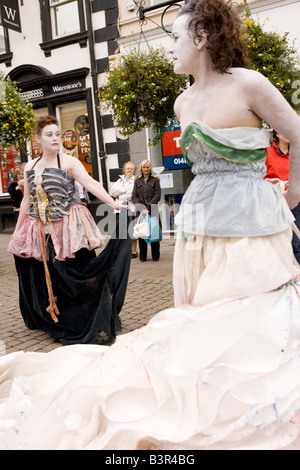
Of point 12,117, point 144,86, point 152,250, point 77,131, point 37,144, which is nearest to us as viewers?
point 144,86

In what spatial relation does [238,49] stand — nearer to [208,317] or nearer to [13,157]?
[208,317]

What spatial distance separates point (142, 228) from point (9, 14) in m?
6.77

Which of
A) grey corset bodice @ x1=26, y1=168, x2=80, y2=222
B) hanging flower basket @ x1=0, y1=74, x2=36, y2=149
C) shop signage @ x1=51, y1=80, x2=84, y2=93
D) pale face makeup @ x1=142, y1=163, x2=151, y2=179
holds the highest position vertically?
shop signage @ x1=51, y1=80, x2=84, y2=93

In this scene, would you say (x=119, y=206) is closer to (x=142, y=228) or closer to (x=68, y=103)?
(x=142, y=228)

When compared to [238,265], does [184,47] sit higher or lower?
higher

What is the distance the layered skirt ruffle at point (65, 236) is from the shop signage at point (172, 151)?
22.3ft

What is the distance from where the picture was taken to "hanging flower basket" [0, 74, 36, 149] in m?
8.14

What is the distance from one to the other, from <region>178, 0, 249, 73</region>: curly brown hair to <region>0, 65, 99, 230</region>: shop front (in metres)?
9.81

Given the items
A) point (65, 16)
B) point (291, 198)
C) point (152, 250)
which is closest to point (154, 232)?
point (152, 250)

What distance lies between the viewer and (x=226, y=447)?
157cm

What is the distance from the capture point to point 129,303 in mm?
5160

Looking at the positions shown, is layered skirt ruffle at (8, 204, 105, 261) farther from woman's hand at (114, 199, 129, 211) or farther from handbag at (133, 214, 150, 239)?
handbag at (133, 214, 150, 239)

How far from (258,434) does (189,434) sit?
0.26 meters

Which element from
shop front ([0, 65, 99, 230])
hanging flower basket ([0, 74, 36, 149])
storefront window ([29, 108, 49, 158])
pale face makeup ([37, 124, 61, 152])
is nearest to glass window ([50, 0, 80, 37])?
shop front ([0, 65, 99, 230])
